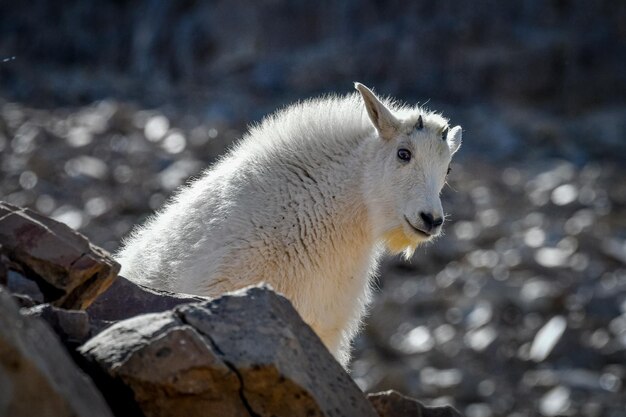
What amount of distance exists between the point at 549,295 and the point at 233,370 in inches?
803

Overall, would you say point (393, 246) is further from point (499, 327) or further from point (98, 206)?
point (98, 206)

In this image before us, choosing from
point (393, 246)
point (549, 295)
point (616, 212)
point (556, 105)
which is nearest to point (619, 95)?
point (556, 105)

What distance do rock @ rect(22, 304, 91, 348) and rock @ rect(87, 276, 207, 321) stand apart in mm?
689

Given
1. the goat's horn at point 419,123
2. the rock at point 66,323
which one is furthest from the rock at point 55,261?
the goat's horn at point 419,123

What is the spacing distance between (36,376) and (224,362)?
3.31ft

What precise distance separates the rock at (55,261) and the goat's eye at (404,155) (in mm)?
3038

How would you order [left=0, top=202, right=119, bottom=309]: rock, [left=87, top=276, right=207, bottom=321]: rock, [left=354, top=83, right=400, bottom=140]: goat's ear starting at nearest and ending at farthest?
[left=0, top=202, right=119, bottom=309]: rock
[left=87, top=276, right=207, bottom=321]: rock
[left=354, top=83, right=400, bottom=140]: goat's ear

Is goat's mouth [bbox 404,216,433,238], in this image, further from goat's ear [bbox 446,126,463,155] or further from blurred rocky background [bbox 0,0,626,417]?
blurred rocky background [bbox 0,0,626,417]

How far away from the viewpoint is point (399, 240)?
826 centimetres

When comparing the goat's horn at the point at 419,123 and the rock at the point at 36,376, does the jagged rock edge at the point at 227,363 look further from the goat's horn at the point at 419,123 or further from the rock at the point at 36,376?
the goat's horn at the point at 419,123

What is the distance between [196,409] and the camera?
471cm

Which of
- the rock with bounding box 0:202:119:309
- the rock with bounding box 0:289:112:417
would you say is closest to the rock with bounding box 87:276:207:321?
the rock with bounding box 0:202:119:309

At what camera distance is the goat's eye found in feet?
26.8

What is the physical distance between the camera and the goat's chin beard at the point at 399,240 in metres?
8.13
